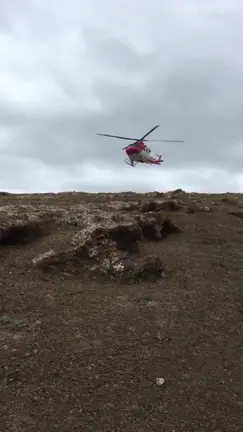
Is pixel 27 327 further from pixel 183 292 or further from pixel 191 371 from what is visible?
pixel 183 292

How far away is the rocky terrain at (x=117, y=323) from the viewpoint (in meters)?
13.9

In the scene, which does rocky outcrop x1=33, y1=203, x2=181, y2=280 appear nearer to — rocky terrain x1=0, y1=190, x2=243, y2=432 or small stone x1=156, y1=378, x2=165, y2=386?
rocky terrain x1=0, y1=190, x2=243, y2=432

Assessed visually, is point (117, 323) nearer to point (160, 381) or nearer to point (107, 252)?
point (160, 381)

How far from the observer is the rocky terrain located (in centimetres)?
1390

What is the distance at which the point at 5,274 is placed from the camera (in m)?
22.1

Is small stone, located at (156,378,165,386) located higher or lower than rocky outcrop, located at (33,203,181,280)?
lower

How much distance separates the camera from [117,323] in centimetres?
1856

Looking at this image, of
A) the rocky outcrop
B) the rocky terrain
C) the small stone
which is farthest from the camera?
the rocky outcrop

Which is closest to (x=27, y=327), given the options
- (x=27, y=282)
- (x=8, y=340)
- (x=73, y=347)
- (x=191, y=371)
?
(x=8, y=340)

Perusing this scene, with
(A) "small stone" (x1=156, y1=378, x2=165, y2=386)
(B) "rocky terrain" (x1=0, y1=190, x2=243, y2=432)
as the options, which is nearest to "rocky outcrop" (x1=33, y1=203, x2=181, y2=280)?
(B) "rocky terrain" (x1=0, y1=190, x2=243, y2=432)

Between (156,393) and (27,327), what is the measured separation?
587cm

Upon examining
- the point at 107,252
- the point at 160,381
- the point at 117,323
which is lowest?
the point at 160,381

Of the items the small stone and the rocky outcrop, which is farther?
the rocky outcrop

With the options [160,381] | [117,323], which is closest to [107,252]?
[117,323]
